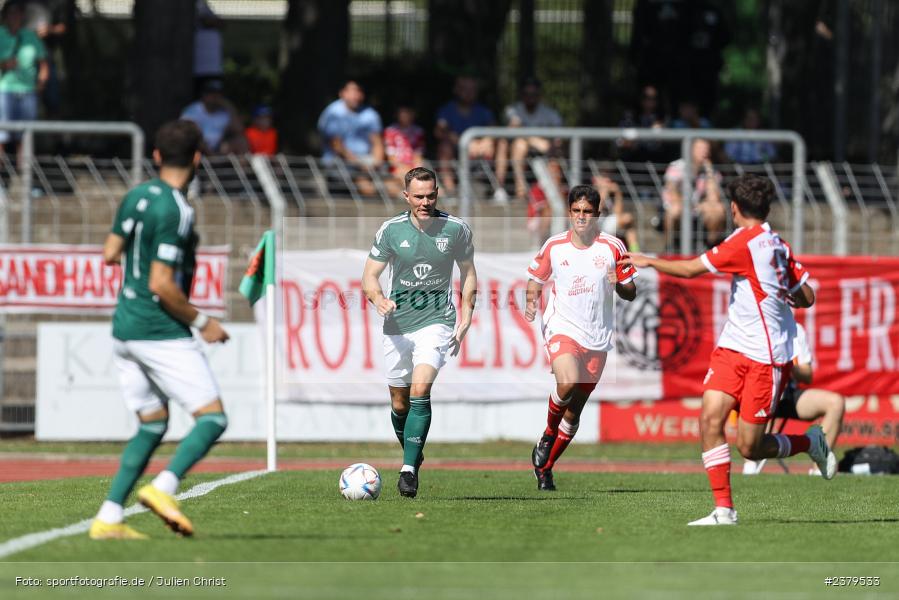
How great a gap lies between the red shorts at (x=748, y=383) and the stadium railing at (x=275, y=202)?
8712 millimetres

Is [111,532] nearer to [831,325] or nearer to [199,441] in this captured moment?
[199,441]

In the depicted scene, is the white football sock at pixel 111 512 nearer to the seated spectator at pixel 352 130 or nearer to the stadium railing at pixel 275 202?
the stadium railing at pixel 275 202

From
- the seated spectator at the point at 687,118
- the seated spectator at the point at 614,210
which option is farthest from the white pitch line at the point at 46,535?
the seated spectator at the point at 687,118

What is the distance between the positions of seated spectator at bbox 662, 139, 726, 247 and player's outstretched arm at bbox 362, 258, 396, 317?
7606 mm

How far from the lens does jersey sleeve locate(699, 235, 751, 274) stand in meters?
10.3

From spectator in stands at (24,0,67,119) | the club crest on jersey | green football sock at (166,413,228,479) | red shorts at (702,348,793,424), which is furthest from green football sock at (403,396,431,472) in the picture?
spectator in stands at (24,0,67,119)

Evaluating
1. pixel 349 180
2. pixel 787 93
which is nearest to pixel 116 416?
pixel 349 180

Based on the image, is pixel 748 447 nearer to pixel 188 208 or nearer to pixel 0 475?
pixel 188 208

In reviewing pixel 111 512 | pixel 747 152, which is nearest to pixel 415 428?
pixel 111 512

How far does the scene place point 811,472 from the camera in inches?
623

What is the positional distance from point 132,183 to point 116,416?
8.60 feet

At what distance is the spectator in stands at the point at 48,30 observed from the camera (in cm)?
2198

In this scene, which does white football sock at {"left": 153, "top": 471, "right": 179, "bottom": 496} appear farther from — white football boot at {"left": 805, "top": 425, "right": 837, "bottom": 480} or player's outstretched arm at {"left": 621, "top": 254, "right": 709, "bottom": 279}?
white football boot at {"left": 805, "top": 425, "right": 837, "bottom": 480}

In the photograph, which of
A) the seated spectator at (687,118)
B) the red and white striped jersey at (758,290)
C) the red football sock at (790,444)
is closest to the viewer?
the red and white striped jersey at (758,290)
